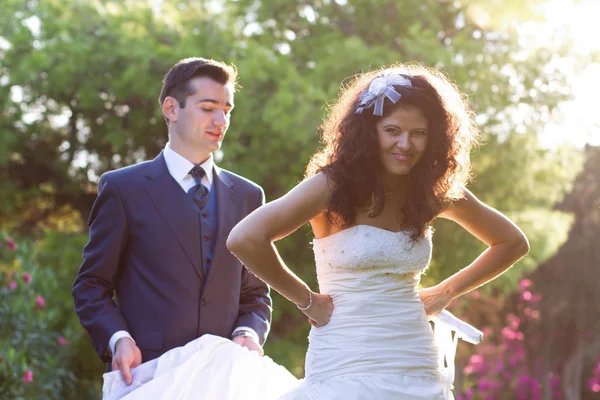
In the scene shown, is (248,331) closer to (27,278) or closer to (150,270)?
(150,270)

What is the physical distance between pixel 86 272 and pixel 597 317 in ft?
39.0

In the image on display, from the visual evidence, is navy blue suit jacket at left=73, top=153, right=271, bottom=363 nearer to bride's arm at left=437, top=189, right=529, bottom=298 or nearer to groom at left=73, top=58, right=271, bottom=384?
groom at left=73, top=58, right=271, bottom=384

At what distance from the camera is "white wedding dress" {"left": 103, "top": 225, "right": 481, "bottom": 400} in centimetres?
250

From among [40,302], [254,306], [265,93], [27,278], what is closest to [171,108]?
[254,306]

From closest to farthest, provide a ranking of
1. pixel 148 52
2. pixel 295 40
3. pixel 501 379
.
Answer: pixel 148 52, pixel 295 40, pixel 501 379

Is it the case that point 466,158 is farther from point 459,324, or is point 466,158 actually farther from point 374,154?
point 459,324

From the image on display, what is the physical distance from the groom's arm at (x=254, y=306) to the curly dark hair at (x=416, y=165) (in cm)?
58

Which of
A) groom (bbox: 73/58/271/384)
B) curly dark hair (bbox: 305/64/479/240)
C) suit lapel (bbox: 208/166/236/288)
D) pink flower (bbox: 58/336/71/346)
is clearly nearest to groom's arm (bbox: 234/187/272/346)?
groom (bbox: 73/58/271/384)

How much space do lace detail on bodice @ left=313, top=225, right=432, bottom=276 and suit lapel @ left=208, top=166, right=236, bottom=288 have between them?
451mm

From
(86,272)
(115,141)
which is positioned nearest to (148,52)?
(115,141)

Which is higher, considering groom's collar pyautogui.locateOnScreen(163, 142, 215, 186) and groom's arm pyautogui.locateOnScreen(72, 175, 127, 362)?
groom's collar pyautogui.locateOnScreen(163, 142, 215, 186)

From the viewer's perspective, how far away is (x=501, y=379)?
13250 millimetres

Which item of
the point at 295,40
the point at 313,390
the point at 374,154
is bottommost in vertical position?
the point at 313,390

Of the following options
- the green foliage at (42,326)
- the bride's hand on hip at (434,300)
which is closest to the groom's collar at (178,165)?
the bride's hand on hip at (434,300)
